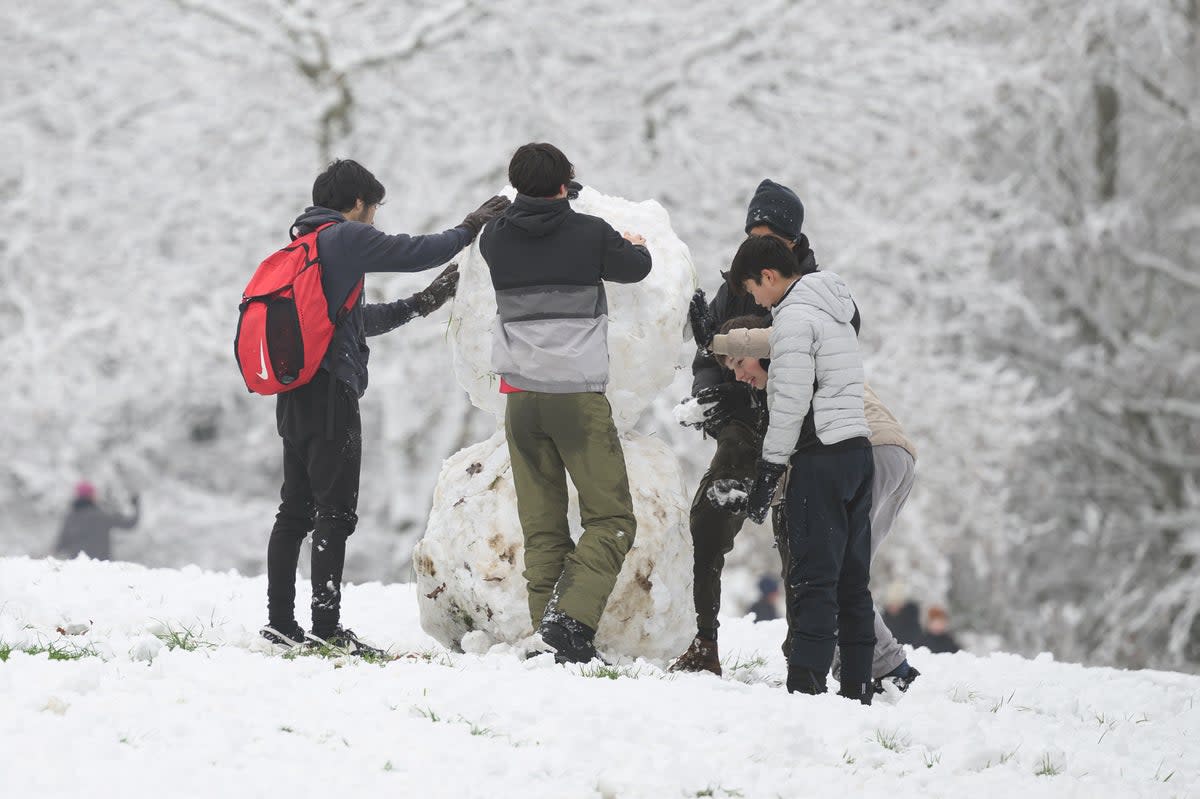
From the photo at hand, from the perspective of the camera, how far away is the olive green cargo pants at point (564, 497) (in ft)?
15.5

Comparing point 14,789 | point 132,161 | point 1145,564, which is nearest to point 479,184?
point 132,161

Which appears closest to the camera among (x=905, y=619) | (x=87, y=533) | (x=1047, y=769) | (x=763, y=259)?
(x=1047, y=769)

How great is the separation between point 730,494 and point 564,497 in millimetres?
651

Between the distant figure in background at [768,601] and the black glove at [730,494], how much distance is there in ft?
23.6

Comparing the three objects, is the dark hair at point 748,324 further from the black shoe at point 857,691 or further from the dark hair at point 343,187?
the dark hair at point 343,187

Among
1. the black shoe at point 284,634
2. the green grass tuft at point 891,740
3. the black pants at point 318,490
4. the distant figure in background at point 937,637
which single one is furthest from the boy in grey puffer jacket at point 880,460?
the distant figure in background at point 937,637

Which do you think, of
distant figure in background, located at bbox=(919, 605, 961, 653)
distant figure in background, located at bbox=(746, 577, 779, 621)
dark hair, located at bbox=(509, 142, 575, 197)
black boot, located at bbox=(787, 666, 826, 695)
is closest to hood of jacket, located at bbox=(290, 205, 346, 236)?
dark hair, located at bbox=(509, 142, 575, 197)

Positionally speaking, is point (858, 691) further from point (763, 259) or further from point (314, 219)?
point (314, 219)

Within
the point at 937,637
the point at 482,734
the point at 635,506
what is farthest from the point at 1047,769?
the point at 937,637

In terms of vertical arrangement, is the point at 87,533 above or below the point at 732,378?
below

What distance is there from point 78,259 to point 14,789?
1181 centimetres

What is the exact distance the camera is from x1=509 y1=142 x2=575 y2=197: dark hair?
15.5 ft

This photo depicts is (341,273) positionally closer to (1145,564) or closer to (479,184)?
(479,184)

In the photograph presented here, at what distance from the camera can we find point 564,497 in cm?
496
